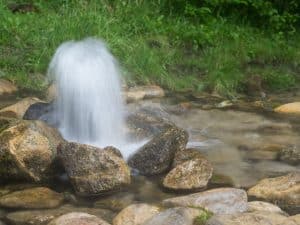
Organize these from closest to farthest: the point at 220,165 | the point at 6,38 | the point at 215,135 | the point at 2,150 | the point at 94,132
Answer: the point at 2,150, the point at 220,165, the point at 94,132, the point at 215,135, the point at 6,38

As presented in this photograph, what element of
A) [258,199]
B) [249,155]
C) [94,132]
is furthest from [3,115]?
[258,199]

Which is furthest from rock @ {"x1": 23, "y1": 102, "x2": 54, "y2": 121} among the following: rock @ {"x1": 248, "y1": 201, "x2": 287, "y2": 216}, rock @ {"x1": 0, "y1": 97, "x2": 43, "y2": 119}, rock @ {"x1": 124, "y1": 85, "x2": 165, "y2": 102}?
rock @ {"x1": 248, "y1": 201, "x2": 287, "y2": 216}

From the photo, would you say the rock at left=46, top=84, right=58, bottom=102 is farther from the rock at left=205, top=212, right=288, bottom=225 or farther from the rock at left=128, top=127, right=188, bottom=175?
the rock at left=205, top=212, right=288, bottom=225

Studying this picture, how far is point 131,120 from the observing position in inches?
224

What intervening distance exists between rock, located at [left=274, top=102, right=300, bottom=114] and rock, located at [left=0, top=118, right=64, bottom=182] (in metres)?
3.00

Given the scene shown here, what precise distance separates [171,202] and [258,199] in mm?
629

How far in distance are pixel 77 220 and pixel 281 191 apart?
146 cm

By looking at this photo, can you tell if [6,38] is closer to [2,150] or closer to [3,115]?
[3,115]

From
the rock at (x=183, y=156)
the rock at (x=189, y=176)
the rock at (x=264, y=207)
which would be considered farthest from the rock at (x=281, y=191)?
the rock at (x=183, y=156)

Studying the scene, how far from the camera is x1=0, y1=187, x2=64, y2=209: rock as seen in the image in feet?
14.0

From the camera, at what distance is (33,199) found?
4.33 meters

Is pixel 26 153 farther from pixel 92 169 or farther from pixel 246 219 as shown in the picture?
pixel 246 219

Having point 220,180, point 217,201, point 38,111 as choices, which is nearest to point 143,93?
point 38,111

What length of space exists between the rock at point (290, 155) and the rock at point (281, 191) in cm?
62
